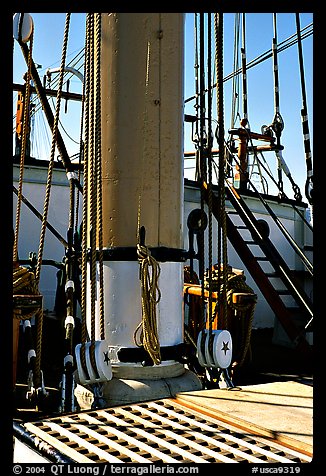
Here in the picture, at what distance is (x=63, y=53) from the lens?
8.96 feet

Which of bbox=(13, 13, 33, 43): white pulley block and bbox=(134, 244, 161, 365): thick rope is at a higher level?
bbox=(13, 13, 33, 43): white pulley block

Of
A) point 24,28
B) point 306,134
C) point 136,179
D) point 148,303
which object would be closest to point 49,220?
point 24,28

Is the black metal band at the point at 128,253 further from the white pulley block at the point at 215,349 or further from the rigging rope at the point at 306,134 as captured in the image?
the rigging rope at the point at 306,134

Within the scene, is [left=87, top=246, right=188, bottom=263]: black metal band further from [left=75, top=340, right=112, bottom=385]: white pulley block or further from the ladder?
the ladder

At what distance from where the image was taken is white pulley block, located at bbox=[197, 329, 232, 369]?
2285 millimetres

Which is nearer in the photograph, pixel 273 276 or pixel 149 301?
pixel 149 301

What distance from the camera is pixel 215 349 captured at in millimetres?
2279

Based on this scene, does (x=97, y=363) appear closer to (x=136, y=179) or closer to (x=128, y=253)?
(x=128, y=253)

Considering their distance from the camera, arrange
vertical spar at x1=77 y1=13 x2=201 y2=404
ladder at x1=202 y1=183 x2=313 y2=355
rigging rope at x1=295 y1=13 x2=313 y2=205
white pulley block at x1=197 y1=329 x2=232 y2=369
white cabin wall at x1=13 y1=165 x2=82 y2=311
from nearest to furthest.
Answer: white pulley block at x1=197 y1=329 x2=232 y2=369, vertical spar at x1=77 y1=13 x2=201 y2=404, rigging rope at x1=295 y1=13 x2=313 y2=205, ladder at x1=202 y1=183 x2=313 y2=355, white cabin wall at x1=13 y1=165 x2=82 y2=311

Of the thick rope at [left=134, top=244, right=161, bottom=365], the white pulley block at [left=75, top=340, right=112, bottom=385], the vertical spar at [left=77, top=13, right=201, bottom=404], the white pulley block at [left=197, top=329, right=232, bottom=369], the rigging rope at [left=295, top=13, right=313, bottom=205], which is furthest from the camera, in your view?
the rigging rope at [left=295, top=13, right=313, bottom=205]

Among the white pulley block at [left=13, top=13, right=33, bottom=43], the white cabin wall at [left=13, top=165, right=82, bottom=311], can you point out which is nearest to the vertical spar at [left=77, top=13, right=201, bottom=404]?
the white pulley block at [left=13, top=13, right=33, bottom=43]

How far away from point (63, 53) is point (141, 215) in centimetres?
94
